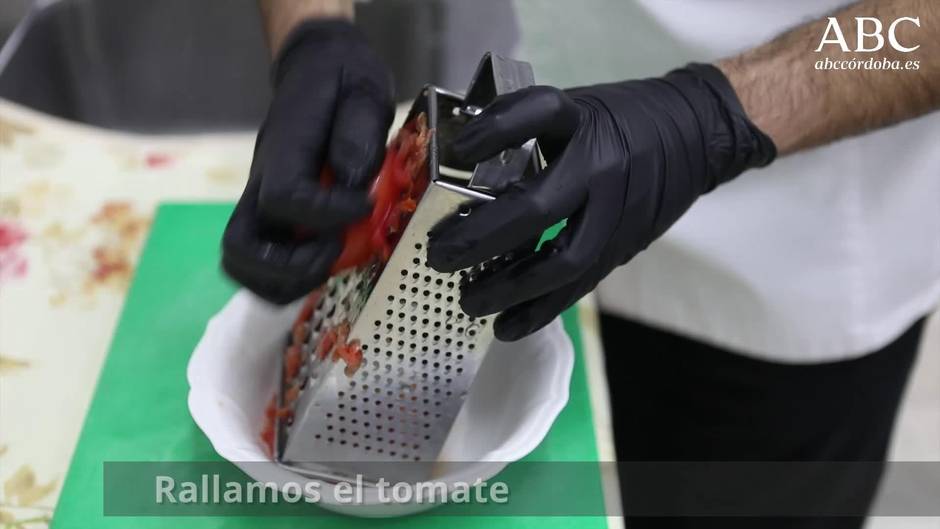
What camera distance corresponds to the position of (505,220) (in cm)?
50

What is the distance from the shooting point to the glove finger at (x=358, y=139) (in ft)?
1.72

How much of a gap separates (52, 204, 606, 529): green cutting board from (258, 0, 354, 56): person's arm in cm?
21

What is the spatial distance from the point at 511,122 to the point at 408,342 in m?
0.18

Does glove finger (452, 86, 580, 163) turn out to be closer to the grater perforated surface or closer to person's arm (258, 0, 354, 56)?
the grater perforated surface

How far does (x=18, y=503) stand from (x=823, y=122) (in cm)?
68

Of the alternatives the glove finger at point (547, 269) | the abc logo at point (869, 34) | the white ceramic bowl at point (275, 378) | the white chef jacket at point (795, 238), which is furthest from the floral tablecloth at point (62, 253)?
the abc logo at point (869, 34)

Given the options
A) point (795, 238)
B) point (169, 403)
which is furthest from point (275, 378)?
point (795, 238)

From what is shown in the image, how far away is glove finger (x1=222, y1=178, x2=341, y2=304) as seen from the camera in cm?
52

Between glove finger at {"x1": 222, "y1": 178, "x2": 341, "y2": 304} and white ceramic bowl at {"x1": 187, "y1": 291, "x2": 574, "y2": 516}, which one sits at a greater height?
glove finger at {"x1": 222, "y1": 178, "x2": 341, "y2": 304}

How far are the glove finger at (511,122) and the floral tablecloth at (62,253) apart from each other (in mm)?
421

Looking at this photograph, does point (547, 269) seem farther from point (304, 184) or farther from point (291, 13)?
Result: point (291, 13)

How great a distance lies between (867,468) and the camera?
90 cm

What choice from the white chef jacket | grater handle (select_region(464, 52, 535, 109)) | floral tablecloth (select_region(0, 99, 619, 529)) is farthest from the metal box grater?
the white chef jacket

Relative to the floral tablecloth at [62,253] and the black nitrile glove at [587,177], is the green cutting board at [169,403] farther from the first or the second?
the black nitrile glove at [587,177]
